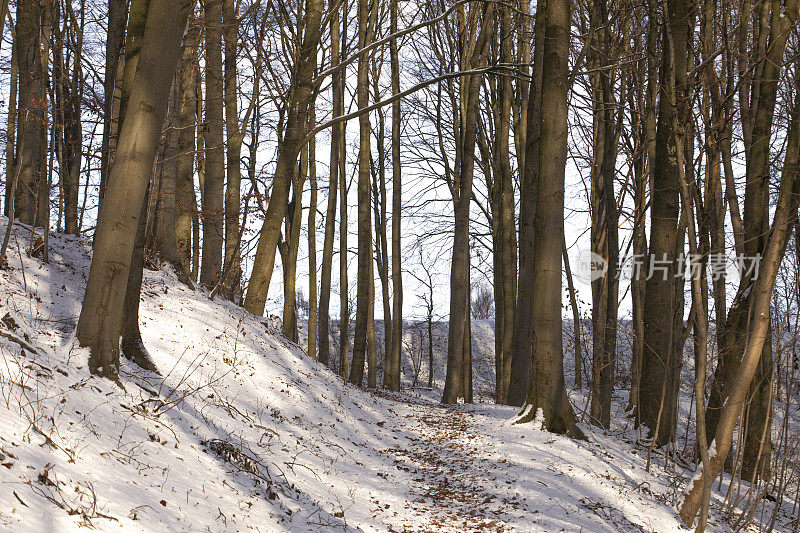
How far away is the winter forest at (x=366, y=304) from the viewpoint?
16.3 feet

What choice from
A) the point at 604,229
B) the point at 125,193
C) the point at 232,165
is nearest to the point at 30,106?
the point at 232,165

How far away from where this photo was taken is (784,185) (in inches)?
262

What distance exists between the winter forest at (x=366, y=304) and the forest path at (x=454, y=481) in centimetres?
5

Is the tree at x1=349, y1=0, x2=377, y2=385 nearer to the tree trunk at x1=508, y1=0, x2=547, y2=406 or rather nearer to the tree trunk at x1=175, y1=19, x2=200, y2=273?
the tree trunk at x1=175, y1=19, x2=200, y2=273

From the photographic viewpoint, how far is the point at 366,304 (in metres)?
16.3

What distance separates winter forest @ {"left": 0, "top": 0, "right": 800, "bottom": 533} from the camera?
498 cm

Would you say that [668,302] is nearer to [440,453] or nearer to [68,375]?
[440,453]

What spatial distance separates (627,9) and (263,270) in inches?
356

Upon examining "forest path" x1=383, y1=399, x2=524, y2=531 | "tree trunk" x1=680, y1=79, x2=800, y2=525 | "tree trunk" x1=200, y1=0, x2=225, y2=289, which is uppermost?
"tree trunk" x1=200, y1=0, x2=225, y2=289

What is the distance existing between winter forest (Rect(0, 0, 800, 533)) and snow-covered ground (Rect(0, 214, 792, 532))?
0.03 metres

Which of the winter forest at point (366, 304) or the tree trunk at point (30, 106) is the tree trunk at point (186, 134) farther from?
the tree trunk at point (30, 106)

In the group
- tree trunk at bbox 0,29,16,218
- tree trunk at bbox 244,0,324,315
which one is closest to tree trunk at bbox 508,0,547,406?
tree trunk at bbox 244,0,324,315

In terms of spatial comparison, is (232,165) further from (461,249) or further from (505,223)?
(505,223)

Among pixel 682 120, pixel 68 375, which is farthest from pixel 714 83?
pixel 68 375
